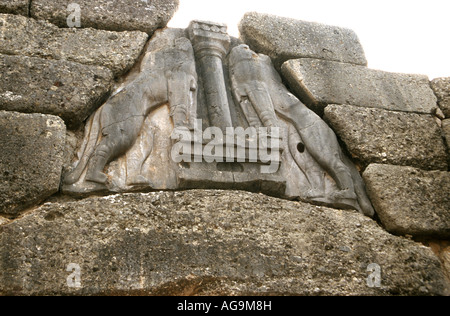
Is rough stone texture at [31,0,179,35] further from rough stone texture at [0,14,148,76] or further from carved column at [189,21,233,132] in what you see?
carved column at [189,21,233,132]

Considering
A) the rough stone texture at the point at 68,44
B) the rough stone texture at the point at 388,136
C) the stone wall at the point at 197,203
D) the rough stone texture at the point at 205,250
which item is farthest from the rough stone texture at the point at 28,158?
the rough stone texture at the point at 388,136

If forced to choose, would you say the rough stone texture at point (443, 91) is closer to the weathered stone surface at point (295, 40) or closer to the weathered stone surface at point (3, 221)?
the weathered stone surface at point (295, 40)

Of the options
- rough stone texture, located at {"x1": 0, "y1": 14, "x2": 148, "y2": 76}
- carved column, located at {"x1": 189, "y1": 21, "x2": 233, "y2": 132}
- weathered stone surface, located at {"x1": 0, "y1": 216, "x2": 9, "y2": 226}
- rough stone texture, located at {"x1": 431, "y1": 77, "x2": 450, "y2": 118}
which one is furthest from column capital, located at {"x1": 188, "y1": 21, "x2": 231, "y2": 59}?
weathered stone surface, located at {"x1": 0, "y1": 216, "x2": 9, "y2": 226}

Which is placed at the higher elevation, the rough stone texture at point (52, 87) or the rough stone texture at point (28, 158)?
the rough stone texture at point (52, 87)

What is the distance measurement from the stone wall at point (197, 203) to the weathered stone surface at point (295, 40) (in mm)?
19

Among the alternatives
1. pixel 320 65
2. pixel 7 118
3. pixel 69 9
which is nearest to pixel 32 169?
pixel 7 118

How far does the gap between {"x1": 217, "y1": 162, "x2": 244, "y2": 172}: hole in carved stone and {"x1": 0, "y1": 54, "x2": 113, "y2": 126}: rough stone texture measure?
0.99m

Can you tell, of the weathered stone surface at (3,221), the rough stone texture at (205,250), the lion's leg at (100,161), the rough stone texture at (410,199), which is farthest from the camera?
the rough stone texture at (410,199)

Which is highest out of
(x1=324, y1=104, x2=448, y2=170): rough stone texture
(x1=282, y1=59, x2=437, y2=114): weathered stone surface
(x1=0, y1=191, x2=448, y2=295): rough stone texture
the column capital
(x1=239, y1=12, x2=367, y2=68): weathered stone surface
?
(x1=239, y1=12, x2=367, y2=68): weathered stone surface

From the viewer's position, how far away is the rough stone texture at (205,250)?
3.12 m

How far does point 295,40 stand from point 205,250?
236 centimetres

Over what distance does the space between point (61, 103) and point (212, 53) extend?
130cm

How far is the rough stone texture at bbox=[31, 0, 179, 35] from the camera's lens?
14.4 ft
